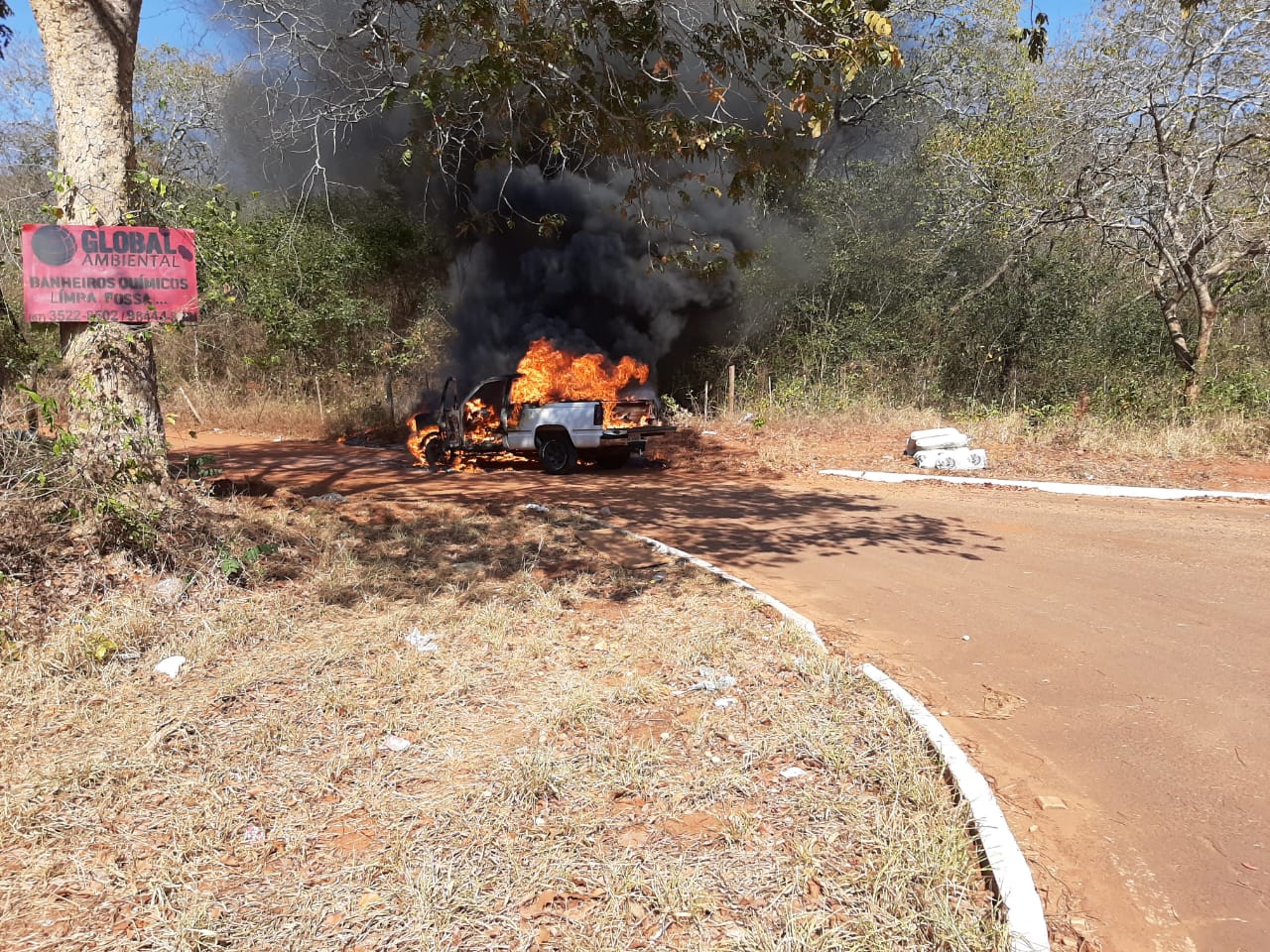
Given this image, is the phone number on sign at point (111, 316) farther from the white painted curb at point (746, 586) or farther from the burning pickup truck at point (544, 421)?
the burning pickup truck at point (544, 421)

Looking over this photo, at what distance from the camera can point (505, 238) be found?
52.7ft

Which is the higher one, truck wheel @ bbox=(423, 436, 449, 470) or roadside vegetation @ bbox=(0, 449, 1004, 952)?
truck wheel @ bbox=(423, 436, 449, 470)

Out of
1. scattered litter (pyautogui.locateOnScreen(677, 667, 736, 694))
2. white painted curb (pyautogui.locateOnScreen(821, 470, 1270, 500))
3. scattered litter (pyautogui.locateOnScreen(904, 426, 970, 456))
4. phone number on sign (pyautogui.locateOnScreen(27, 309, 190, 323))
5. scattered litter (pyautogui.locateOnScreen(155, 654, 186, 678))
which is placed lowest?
scattered litter (pyautogui.locateOnScreen(677, 667, 736, 694))

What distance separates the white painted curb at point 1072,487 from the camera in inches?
393

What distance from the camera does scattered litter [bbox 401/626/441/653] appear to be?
14.9 feet

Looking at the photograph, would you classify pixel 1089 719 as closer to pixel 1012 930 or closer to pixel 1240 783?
pixel 1240 783

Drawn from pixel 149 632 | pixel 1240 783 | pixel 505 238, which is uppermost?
pixel 505 238

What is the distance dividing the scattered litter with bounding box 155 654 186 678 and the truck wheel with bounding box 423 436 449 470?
952 cm

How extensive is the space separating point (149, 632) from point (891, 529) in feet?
22.1

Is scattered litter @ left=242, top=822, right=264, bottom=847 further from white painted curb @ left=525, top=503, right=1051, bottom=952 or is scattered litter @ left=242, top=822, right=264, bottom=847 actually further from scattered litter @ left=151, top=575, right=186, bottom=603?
white painted curb @ left=525, top=503, right=1051, bottom=952

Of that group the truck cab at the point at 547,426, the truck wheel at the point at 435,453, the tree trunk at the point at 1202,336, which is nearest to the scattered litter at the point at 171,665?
the truck cab at the point at 547,426

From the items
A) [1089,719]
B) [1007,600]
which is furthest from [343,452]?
[1089,719]

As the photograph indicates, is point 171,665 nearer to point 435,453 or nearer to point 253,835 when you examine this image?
point 253,835

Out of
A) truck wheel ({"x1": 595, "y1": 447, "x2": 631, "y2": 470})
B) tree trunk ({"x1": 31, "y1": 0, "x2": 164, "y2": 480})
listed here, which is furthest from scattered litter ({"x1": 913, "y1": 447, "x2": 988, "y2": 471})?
tree trunk ({"x1": 31, "y1": 0, "x2": 164, "y2": 480})
